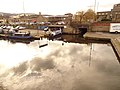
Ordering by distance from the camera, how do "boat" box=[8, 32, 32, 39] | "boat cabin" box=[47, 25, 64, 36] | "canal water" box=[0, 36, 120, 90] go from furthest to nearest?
"boat cabin" box=[47, 25, 64, 36] < "boat" box=[8, 32, 32, 39] < "canal water" box=[0, 36, 120, 90]

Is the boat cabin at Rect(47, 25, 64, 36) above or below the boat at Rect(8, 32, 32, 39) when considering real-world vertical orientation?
above

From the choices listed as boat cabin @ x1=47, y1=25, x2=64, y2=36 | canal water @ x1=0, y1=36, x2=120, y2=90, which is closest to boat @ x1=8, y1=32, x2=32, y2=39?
boat cabin @ x1=47, y1=25, x2=64, y2=36

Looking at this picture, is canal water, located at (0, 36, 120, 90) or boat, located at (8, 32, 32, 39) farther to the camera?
boat, located at (8, 32, 32, 39)

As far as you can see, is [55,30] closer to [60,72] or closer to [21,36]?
[21,36]

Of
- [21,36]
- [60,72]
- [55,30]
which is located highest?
[55,30]

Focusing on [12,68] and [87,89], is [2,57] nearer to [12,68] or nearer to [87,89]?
[12,68]

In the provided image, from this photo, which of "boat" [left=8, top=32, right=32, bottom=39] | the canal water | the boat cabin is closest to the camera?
the canal water

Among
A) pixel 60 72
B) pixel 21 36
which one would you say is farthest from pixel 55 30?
pixel 60 72

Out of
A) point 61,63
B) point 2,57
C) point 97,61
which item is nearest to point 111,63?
point 97,61

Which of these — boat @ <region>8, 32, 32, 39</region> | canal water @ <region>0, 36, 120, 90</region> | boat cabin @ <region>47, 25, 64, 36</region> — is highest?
boat cabin @ <region>47, 25, 64, 36</region>

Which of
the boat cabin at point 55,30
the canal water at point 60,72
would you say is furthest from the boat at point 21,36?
the canal water at point 60,72

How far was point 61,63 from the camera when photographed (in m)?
25.0

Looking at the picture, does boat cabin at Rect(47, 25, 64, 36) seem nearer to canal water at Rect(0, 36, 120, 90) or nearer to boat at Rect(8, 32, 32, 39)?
boat at Rect(8, 32, 32, 39)

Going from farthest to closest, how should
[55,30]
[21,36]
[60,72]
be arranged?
[55,30], [21,36], [60,72]
